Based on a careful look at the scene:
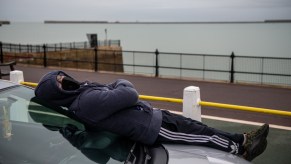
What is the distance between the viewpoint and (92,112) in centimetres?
306

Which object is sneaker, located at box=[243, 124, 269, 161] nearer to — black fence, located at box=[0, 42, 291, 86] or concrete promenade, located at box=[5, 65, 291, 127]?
concrete promenade, located at box=[5, 65, 291, 127]

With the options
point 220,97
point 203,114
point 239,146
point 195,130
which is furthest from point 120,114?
point 220,97

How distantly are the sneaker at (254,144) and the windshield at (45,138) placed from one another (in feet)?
4.18

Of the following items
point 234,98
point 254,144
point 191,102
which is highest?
point 191,102

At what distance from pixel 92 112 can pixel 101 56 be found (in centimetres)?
4035

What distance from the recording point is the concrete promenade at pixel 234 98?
580cm

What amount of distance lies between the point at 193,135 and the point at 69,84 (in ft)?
4.10

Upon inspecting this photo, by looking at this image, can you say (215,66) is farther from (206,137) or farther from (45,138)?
(45,138)

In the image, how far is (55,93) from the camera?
10.4 feet

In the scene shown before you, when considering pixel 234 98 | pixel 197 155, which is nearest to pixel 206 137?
pixel 197 155

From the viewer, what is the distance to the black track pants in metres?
3.32

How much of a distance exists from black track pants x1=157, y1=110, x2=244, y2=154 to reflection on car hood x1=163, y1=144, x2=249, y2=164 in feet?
0.31

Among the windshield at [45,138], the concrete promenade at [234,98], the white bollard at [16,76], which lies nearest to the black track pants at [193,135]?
the windshield at [45,138]

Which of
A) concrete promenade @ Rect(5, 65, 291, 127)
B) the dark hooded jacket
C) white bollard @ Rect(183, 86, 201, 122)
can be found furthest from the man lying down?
concrete promenade @ Rect(5, 65, 291, 127)
